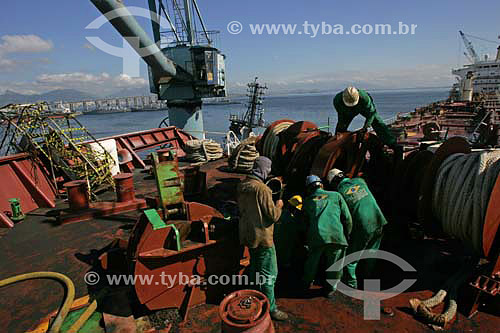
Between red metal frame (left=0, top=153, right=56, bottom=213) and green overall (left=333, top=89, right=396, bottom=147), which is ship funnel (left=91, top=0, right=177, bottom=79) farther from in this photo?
green overall (left=333, top=89, right=396, bottom=147)

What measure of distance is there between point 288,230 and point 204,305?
124 centimetres

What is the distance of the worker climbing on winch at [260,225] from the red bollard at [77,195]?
3966 millimetres

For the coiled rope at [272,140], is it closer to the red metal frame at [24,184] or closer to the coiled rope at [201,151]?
the coiled rope at [201,151]

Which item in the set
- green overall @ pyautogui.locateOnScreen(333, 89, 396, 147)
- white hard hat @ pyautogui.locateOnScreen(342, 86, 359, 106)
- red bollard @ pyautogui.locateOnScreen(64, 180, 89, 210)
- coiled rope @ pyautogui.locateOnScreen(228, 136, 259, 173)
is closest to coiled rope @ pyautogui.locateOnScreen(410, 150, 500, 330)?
green overall @ pyautogui.locateOnScreen(333, 89, 396, 147)

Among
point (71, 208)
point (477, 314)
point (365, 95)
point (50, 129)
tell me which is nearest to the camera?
point (477, 314)

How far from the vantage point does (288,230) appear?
3.60 m

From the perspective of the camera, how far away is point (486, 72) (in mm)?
40219

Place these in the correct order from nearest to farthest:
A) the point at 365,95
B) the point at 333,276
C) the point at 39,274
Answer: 1. the point at 333,276
2. the point at 39,274
3. the point at 365,95

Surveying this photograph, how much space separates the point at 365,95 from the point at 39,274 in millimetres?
5128

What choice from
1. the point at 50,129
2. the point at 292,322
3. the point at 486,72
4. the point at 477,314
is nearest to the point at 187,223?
the point at 292,322

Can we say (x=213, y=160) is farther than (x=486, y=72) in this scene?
No

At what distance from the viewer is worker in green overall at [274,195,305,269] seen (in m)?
3.58

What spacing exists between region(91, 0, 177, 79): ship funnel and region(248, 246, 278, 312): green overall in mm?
7278

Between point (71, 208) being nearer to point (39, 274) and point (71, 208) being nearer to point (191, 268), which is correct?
point (39, 274)
